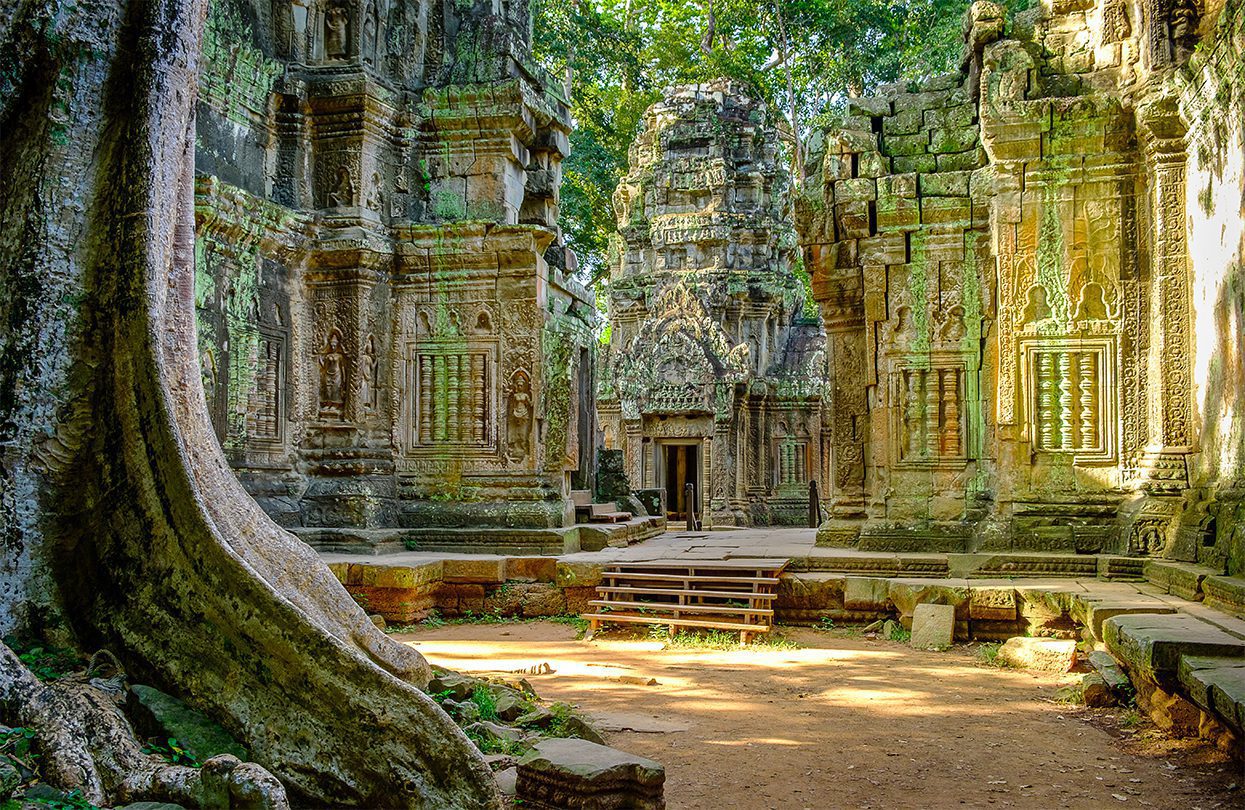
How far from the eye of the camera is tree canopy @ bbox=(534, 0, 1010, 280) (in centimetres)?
2450

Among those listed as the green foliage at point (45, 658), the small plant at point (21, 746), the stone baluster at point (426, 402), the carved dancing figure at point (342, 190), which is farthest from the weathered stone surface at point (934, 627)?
the carved dancing figure at point (342, 190)

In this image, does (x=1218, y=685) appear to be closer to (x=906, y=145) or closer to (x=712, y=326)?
(x=906, y=145)

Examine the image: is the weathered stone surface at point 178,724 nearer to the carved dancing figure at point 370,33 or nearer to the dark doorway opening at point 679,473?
the carved dancing figure at point 370,33

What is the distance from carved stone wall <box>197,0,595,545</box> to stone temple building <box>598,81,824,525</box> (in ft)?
35.3

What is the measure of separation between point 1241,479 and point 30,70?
7.18m

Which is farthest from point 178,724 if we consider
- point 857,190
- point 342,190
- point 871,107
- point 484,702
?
point 871,107

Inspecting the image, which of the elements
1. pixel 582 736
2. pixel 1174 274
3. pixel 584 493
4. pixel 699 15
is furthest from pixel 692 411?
pixel 582 736

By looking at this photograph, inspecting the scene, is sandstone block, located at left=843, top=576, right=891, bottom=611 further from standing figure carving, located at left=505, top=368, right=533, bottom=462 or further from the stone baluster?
the stone baluster

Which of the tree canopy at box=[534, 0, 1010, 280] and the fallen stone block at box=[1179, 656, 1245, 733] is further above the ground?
the tree canopy at box=[534, 0, 1010, 280]

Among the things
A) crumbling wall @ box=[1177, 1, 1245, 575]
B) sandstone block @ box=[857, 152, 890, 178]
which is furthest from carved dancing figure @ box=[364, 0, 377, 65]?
crumbling wall @ box=[1177, 1, 1245, 575]

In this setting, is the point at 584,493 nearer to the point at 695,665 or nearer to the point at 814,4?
the point at 695,665

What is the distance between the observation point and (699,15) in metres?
26.3

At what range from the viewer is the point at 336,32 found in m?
10.6

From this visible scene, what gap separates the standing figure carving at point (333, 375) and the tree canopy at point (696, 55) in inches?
629
